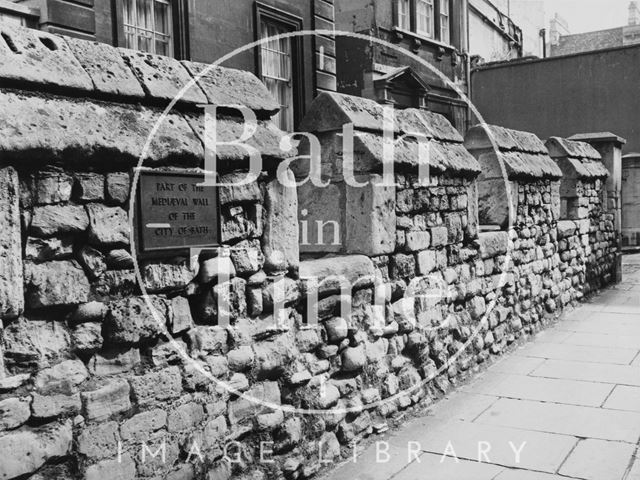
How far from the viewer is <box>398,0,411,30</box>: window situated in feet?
46.5

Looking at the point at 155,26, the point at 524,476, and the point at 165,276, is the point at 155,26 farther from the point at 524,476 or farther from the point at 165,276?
the point at 524,476

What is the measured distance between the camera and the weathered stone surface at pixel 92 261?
7.38ft

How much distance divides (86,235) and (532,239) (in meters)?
5.01

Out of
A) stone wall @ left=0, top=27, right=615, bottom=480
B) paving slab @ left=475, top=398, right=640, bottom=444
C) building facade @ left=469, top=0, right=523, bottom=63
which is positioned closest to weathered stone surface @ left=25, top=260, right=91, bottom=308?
stone wall @ left=0, top=27, right=615, bottom=480

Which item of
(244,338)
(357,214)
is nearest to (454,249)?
(357,214)

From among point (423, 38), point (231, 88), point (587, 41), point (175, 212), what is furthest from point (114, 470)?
point (587, 41)

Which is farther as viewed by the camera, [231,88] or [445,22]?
[445,22]

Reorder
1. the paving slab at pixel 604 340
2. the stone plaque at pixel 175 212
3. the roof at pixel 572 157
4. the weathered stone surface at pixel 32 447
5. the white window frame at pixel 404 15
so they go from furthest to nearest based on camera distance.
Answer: the white window frame at pixel 404 15 < the roof at pixel 572 157 < the paving slab at pixel 604 340 < the stone plaque at pixel 175 212 < the weathered stone surface at pixel 32 447

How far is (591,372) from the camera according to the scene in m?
4.84

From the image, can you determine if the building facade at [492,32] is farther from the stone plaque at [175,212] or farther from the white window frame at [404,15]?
the stone plaque at [175,212]

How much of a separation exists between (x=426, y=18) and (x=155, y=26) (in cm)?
868

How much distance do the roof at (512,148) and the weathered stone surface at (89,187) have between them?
4.09 meters

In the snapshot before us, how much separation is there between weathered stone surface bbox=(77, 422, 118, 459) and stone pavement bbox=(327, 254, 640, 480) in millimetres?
1249

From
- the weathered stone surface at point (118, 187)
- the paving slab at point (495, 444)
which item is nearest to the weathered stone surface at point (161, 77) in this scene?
the weathered stone surface at point (118, 187)
